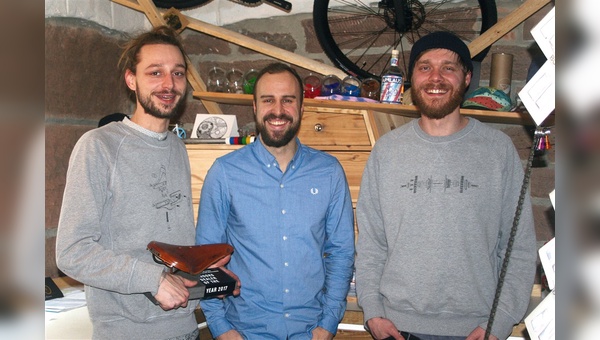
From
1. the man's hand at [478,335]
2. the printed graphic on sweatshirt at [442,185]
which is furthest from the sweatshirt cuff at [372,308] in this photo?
the printed graphic on sweatshirt at [442,185]

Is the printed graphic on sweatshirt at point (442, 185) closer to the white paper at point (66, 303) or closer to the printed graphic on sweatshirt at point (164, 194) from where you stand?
the printed graphic on sweatshirt at point (164, 194)

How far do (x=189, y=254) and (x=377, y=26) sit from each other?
195 cm

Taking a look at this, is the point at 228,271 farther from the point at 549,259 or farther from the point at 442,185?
the point at 549,259

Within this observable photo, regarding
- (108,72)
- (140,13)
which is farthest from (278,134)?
(140,13)

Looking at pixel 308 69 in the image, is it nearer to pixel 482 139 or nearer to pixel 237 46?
pixel 237 46

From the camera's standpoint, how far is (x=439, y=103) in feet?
6.43

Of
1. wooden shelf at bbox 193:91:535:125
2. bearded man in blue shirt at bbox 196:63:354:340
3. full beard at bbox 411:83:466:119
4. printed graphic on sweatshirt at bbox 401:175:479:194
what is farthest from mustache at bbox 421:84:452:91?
wooden shelf at bbox 193:91:535:125

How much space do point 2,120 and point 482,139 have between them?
1.79m

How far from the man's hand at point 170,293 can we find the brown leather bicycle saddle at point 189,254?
0.04 m

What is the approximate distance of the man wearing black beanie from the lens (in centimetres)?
184

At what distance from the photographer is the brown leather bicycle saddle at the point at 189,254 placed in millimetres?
1709

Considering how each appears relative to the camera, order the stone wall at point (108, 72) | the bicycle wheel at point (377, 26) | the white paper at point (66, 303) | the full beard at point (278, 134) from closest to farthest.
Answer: the full beard at point (278, 134) → the white paper at point (66, 303) → the stone wall at point (108, 72) → the bicycle wheel at point (377, 26)

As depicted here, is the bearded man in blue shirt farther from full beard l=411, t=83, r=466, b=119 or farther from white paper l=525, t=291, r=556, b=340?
white paper l=525, t=291, r=556, b=340

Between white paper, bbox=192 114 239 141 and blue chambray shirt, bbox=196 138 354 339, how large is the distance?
777 mm
